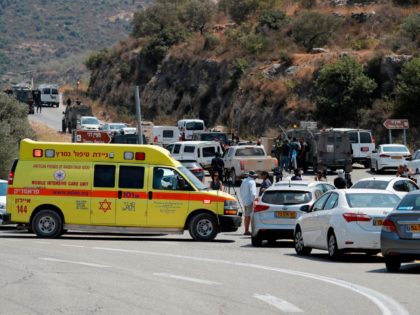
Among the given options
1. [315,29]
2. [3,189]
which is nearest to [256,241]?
[3,189]

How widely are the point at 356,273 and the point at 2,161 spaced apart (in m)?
29.5

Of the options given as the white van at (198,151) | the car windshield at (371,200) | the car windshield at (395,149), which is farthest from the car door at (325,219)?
the car windshield at (395,149)

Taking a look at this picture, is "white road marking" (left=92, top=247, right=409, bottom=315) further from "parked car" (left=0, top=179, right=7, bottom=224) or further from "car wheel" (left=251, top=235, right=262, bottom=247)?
"parked car" (left=0, top=179, right=7, bottom=224)

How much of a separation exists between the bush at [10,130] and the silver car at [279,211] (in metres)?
22.5

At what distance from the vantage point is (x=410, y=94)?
198 ft

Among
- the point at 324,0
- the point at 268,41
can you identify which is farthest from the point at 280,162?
the point at 324,0

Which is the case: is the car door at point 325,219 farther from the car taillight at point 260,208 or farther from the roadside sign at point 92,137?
the roadside sign at point 92,137

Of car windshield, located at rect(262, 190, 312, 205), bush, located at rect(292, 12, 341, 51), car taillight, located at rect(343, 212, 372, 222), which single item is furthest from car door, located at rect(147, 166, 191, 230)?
bush, located at rect(292, 12, 341, 51)

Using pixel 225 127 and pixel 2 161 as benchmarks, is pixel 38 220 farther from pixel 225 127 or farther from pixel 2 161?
pixel 225 127

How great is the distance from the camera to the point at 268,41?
8450 cm

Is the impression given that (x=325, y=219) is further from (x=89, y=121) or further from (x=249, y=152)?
(x=89, y=121)

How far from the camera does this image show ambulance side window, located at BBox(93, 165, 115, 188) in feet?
85.6

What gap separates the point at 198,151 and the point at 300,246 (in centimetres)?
2734

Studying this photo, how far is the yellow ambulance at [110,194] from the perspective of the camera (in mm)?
25891
